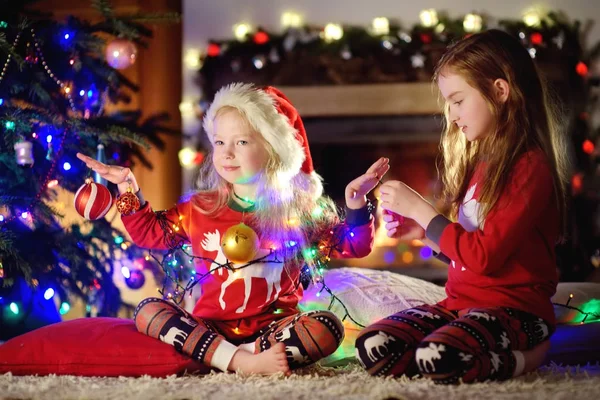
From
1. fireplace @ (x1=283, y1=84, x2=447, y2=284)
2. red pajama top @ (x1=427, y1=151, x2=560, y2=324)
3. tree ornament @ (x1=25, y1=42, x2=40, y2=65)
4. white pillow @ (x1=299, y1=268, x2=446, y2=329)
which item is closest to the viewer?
red pajama top @ (x1=427, y1=151, x2=560, y2=324)

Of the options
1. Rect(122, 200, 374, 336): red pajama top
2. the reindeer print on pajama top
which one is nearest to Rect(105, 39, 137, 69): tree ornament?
Rect(122, 200, 374, 336): red pajama top

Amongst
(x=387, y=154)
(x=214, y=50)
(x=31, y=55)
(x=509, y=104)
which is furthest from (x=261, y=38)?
(x=509, y=104)

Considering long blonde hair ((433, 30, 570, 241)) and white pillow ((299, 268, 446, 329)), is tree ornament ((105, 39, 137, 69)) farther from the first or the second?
long blonde hair ((433, 30, 570, 241))

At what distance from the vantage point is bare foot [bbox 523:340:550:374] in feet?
5.30

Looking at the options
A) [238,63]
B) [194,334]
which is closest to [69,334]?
[194,334]

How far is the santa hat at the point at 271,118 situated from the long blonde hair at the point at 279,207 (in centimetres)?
2

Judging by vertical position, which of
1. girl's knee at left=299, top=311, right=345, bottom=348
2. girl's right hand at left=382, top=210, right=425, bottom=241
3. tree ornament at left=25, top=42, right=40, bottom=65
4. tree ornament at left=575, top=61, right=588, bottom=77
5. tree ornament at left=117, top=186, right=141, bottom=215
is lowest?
girl's knee at left=299, top=311, right=345, bottom=348

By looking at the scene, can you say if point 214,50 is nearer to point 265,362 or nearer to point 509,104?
point 509,104

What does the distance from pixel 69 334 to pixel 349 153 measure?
81.0 inches

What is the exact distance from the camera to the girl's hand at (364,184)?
1.77 m

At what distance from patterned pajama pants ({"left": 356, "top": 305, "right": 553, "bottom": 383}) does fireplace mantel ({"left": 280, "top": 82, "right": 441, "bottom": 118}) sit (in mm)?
1893

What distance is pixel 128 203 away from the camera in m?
1.87

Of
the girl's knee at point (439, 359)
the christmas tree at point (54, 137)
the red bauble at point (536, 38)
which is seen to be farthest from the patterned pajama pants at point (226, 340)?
the red bauble at point (536, 38)

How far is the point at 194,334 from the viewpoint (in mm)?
1695
